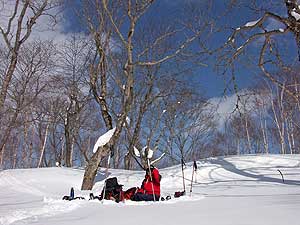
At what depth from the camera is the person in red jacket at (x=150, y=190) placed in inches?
319

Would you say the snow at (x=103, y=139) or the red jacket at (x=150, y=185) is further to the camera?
the snow at (x=103, y=139)

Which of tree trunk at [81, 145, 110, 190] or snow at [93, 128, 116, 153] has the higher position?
snow at [93, 128, 116, 153]

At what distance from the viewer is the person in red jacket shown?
8.10 metres

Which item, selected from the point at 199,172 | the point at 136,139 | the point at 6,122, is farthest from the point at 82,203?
the point at 6,122

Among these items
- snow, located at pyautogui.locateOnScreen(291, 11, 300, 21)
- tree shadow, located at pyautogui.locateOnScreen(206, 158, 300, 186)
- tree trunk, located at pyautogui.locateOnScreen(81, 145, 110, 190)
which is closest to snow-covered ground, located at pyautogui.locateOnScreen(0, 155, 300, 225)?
tree shadow, located at pyautogui.locateOnScreen(206, 158, 300, 186)

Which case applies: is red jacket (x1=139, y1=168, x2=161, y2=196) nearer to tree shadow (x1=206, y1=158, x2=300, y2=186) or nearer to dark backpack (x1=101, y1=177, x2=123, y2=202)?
dark backpack (x1=101, y1=177, x2=123, y2=202)

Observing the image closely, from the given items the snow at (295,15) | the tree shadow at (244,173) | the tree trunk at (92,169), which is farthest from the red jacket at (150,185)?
the snow at (295,15)

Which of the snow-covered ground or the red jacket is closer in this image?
the snow-covered ground

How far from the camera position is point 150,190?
8.35 meters

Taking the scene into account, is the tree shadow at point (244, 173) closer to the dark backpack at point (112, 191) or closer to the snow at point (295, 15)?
the snow at point (295, 15)

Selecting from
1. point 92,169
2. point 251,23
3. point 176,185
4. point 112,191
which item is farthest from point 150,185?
point 251,23

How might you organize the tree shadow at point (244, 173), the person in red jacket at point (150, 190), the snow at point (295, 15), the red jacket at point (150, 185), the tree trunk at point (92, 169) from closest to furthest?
the person in red jacket at point (150, 190) < the red jacket at point (150, 185) < the snow at point (295, 15) < the tree shadow at point (244, 173) < the tree trunk at point (92, 169)

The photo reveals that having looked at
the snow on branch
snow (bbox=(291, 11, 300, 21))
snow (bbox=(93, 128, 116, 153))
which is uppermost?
the snow on branch

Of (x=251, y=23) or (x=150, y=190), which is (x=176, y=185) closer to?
(x=150, y=190)
